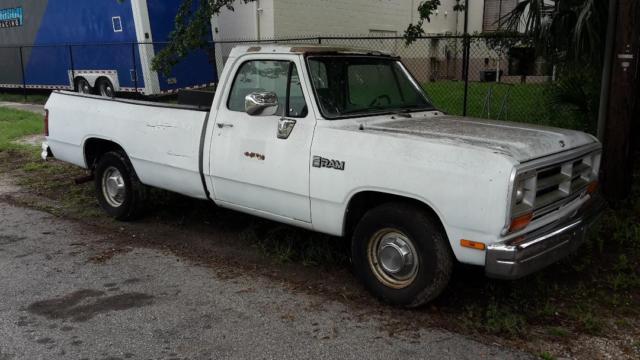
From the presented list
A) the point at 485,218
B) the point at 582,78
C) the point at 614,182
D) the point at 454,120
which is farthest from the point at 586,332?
the point at 582,78

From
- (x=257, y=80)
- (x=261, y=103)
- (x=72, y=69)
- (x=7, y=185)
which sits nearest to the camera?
(x=261, y=103)

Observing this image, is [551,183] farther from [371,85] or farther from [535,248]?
[371,85]

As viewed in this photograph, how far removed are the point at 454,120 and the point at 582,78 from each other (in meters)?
3.61

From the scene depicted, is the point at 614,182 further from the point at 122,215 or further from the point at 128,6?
the point at 128,6

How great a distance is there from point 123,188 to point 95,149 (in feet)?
2.26

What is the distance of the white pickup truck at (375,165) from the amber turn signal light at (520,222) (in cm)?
1

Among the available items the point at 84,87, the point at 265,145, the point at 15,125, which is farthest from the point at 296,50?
the point at 84,87

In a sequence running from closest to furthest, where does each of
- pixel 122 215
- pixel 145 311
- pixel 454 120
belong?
pixel 145 311, pixel 454 120, pixel 122 215

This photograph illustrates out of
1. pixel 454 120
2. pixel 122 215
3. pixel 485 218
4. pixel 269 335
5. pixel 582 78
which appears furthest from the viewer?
pixel 582 78

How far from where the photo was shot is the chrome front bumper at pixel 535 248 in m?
3.62

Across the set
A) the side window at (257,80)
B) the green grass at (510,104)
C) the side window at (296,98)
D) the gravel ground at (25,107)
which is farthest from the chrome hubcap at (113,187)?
the gravel ground at (25,107)

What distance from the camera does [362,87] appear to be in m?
5.26

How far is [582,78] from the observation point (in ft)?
25.6

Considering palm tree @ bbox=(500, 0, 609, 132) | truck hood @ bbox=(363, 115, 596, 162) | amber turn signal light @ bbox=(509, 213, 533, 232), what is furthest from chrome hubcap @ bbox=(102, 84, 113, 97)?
amber turn signal light @ bbox=(509, 213, 533, 232)
